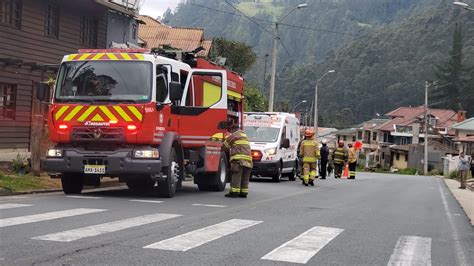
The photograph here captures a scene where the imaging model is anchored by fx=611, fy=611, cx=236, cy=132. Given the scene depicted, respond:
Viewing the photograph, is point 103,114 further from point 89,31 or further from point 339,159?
point 339,159

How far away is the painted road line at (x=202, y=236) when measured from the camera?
22.9 feet

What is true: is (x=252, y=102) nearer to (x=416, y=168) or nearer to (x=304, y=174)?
(x=304, y=174)

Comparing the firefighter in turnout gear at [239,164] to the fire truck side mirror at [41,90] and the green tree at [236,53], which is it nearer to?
the fire truck side mirror at [41,90]

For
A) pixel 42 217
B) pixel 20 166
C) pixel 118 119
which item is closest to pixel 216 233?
pixel 42 217

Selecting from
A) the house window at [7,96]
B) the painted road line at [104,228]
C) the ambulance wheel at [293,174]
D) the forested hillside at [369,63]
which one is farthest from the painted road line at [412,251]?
the forested hillside at [369,63]

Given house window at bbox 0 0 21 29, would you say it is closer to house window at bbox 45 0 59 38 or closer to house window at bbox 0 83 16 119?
house window at bbox 45 0 59 38

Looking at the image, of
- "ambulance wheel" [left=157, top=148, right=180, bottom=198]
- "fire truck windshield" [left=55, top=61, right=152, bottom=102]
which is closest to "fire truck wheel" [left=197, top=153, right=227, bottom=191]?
"ambulance wheel" [left=157, top=148, right=180, bottom=198]

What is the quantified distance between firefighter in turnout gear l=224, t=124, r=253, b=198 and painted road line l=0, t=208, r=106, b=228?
4235 millimetres

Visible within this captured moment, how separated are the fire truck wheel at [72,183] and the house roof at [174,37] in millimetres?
32567

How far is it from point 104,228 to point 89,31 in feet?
63.5

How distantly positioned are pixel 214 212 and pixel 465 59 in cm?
9293

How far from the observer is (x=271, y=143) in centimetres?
2100

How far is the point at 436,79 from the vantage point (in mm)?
89625

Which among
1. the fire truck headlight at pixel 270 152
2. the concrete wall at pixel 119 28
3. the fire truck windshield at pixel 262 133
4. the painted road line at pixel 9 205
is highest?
the concrete wall at pixel 119 28
